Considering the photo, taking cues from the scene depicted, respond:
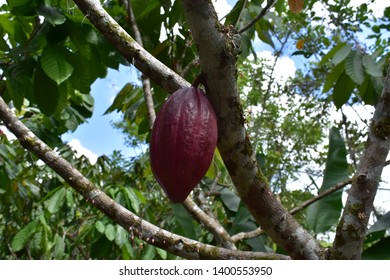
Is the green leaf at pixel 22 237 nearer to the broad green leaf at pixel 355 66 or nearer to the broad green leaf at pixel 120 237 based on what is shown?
the broad green leaf at pixel 120 237

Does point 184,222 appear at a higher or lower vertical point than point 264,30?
lower

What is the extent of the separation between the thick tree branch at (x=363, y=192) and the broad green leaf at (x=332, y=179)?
49 centimetres

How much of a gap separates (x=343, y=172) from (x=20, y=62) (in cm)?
109

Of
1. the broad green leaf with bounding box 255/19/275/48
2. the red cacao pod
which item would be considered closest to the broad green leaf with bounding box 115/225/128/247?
the broad green leaf with bounding box 255/19/275/48

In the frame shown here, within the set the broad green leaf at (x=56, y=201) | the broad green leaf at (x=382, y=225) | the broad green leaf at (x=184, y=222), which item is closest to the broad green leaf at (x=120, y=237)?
the broad green leaf at (x=56, y=201)

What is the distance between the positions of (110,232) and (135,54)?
6.27ft

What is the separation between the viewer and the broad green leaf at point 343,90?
183cm

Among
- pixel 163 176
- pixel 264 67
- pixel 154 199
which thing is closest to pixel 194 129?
pixel 163 176

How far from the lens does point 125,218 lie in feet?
3.32

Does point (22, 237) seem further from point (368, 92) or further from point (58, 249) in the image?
point (368, 92)

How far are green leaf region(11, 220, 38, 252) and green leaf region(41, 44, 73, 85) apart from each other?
1.65m

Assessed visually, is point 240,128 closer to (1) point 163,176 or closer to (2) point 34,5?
(1) point 163,176

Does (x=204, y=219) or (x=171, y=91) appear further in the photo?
(x=204, y=219)

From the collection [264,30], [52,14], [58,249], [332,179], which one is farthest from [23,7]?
[58,249]
